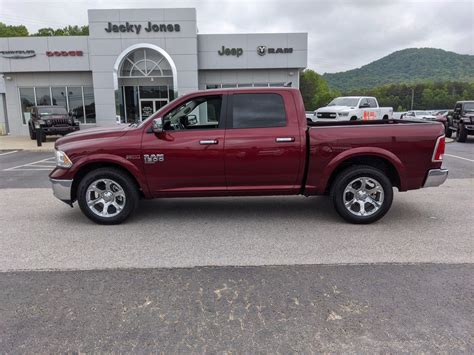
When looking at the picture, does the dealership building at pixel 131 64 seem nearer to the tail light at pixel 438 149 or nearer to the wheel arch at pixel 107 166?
the wheel arch at pixel 107 166

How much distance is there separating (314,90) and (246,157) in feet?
320

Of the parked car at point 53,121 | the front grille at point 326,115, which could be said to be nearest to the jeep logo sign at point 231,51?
the front grille at point 326,115

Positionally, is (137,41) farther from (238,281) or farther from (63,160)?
(238,281)

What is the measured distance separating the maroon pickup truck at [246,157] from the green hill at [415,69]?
89456 millimetres

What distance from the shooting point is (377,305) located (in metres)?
3.25

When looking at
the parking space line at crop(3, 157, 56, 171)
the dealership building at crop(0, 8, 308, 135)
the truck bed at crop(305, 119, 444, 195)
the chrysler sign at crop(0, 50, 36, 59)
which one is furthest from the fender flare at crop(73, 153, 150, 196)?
the chrysler sign at crop(0, 50, 36, 59)

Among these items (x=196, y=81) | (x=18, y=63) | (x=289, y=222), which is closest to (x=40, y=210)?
(x=289, y=222)

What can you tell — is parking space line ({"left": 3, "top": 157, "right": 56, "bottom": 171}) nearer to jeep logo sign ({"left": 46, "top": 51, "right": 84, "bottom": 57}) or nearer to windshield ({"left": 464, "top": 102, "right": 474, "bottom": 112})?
jeep logo sign ({"left": 46, "top": 51, "right": 84, "bottom": 57})

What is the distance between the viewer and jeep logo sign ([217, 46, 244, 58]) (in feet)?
82.4

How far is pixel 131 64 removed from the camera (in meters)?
24.8

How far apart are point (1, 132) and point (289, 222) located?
2784cm

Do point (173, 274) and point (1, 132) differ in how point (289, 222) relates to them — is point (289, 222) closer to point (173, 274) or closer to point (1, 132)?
point (173, 274)

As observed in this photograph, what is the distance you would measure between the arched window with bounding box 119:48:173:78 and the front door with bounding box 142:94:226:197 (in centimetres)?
2060

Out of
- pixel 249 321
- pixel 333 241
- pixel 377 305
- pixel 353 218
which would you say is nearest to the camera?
pixel 249 321
